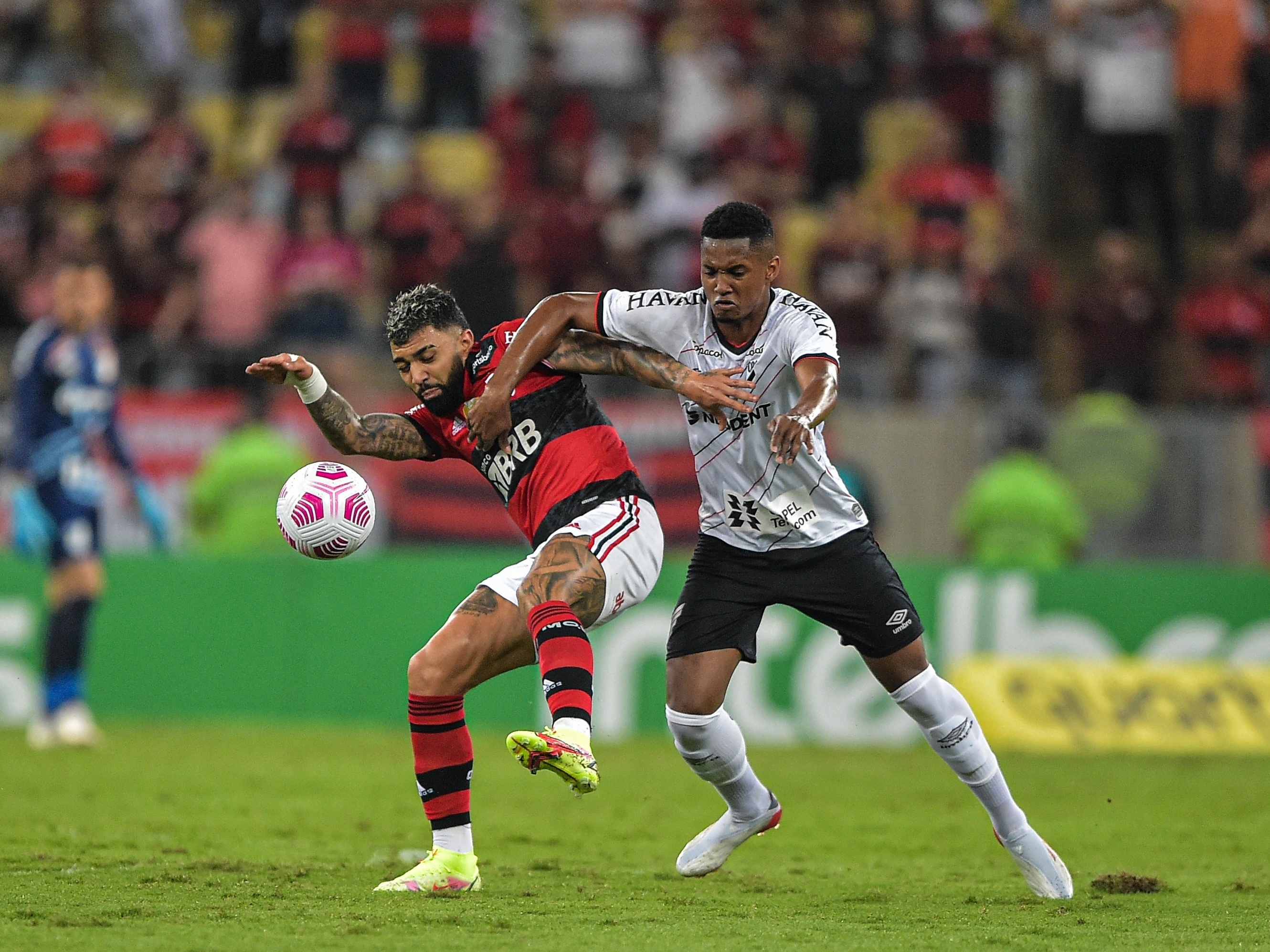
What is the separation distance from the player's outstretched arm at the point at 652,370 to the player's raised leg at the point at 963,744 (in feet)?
3.89

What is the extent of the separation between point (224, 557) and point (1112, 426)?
284 inches

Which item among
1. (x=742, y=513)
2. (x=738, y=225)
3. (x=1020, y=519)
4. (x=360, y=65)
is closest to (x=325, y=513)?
(x=742, y=513)

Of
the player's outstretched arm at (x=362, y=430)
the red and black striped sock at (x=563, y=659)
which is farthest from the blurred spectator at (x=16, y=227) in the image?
the red and black striped sock at (x=563, y=659)

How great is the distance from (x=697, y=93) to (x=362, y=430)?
12.0 m

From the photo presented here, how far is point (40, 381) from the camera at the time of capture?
12.3 metres

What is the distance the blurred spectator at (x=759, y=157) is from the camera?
57.7ft

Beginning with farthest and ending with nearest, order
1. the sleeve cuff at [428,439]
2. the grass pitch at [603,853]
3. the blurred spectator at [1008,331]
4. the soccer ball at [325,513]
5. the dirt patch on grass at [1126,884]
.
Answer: the blurred spectator at [1008,331] < the sleeve cuff at [428,439] < the dirt patch on grass at [1126,884] < the soccer ball at [325,513] < the grass pitch at [603,853]

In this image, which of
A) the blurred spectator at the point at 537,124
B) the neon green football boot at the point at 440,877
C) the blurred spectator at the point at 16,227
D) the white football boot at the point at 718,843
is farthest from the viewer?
the blurred spectator at the point at 537,124

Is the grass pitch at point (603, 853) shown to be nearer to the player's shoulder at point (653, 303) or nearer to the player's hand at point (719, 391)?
the player's hand at point (719, 391)

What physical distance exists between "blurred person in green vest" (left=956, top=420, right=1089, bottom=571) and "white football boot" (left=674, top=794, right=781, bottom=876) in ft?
23.0

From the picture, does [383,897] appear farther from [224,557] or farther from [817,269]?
[817,269]

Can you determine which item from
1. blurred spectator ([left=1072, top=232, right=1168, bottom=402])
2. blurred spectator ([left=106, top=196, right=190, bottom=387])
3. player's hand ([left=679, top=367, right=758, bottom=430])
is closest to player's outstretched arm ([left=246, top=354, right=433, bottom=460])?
player's hand ([left=679, top=367, right=758, bottom=430])

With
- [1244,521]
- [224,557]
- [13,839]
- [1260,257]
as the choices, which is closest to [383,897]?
[13,839]

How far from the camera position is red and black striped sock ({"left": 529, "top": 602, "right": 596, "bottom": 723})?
21.1 feet
